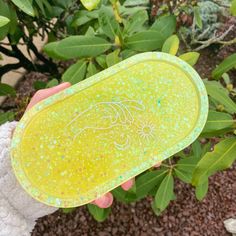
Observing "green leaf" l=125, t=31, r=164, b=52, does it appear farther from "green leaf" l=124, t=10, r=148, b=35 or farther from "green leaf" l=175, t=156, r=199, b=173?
"green leaf" l=175, t=156, r=199, b=173

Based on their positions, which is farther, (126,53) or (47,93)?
(126,53)

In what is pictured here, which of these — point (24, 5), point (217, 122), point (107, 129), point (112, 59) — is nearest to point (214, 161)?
point (217, 122)

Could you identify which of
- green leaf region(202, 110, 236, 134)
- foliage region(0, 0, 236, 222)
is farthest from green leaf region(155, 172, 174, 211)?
green leaf region(202, 110, 236, 134)

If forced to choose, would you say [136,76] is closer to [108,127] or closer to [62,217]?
[108,127]

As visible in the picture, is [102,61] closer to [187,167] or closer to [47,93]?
[47,93]

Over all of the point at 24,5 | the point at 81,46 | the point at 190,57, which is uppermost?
the point at 24,5

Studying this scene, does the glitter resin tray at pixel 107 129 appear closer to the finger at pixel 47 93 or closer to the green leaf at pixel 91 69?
the finger at pixel 47 93
